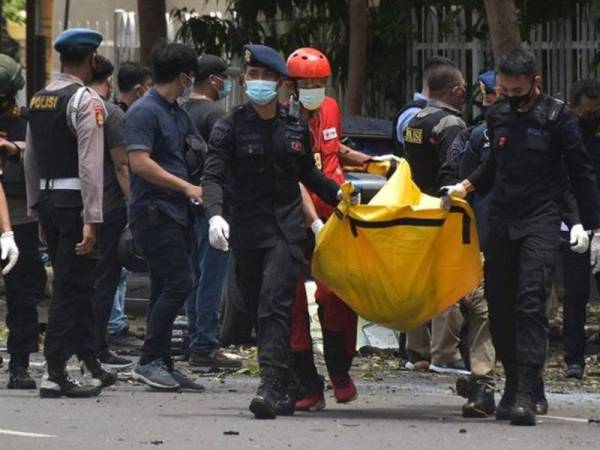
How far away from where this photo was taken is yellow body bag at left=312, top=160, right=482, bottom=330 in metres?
9.78

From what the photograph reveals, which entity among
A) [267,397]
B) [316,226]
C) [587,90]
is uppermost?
[587,90]

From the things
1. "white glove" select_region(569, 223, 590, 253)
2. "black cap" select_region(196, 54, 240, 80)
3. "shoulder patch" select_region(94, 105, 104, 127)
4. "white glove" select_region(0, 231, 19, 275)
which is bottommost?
"white glove" select_region(0, 231, 19, 275)

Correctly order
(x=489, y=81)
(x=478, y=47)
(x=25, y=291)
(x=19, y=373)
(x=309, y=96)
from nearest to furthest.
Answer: (x=309, y=96), (x=25, y=291), (x=19, y=373), (x=489, y=81), (x=478, y=47)

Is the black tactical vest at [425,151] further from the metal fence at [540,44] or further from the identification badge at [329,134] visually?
the metal fence at [540,44]

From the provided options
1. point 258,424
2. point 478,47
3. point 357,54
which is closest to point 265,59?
point 258,424

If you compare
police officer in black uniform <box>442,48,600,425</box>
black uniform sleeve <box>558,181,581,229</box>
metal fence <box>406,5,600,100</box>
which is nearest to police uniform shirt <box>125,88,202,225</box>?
police officer in black uniform <box>442,48,600,425</box>

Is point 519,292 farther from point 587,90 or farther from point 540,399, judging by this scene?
point 587,90

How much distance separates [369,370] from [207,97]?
6.49 ft

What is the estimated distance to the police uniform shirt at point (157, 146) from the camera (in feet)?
35.7

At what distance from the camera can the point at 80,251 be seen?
1047cm

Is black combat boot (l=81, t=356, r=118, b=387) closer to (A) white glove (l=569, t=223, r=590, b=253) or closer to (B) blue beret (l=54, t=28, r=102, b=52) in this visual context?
(B) blue beret (l=54, t=28, r=102, b=52)

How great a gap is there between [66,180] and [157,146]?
64 centimetres

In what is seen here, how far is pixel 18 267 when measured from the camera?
1085 cm

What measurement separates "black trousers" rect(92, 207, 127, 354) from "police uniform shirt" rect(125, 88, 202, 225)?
0.72 meters
